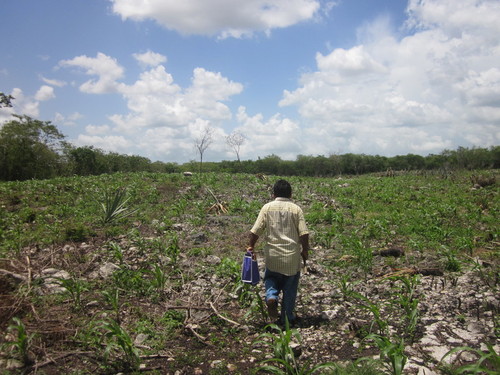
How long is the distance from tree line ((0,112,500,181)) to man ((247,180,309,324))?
70.3ft

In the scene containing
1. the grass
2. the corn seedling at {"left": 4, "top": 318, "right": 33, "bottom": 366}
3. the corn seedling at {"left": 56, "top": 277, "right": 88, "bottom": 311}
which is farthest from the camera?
the corn seedling at {"left": 56, "top": 277, "right": 88, "bottom": 311}

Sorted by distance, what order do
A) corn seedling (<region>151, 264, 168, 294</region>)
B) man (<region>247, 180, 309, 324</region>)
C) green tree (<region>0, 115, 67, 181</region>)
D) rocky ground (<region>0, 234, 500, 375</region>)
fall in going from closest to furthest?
rocky ground (<region>0, 234, 500, 375</region>) → man (<region>247, 180, 309, 324</region>) → corn seedling (<region>151, 264, 168, 294</region>) → green tree (<region>0, 115, 67, 181</region>)

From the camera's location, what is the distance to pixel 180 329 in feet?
12.3

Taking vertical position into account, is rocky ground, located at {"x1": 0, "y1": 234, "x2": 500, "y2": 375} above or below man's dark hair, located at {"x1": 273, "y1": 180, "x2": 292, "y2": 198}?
below

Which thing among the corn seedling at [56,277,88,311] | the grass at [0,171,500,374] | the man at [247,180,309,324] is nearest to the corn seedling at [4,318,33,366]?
the grass at [0,171,500,374]

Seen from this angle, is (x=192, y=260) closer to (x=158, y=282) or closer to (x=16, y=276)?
(x=158, y=282)

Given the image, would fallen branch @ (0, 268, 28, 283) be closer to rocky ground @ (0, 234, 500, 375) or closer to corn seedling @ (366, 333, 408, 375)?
rocky ground @ (0, 234, 500, 375)

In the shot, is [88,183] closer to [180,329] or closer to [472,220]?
[180,329]

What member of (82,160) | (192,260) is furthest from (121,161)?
(192,260)

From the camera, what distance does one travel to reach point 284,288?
3.78 metres

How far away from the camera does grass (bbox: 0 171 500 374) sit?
10.8 feet

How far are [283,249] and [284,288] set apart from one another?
45cm

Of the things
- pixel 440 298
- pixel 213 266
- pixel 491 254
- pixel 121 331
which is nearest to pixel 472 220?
pixel 491 254

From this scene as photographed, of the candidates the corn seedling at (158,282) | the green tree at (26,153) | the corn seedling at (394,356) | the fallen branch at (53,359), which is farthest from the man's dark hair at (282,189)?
the green tree at (26,153)
